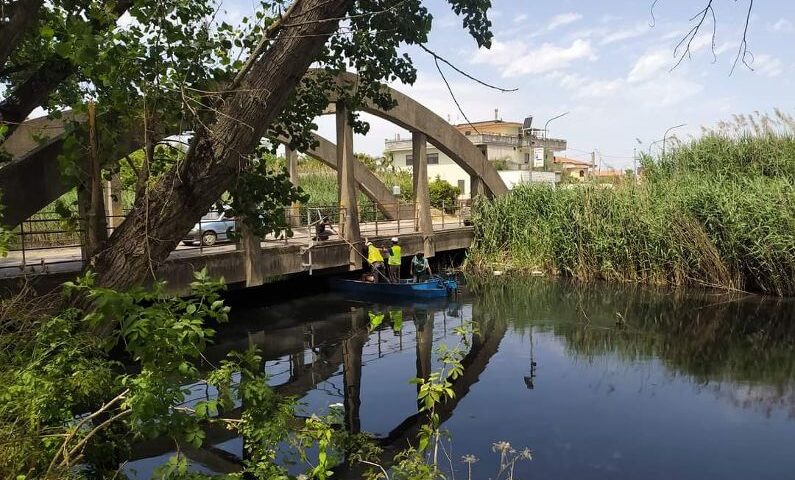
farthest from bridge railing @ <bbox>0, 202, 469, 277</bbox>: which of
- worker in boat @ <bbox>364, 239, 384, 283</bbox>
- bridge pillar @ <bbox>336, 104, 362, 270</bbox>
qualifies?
worker in boat @ <bbox>364, 239, 384, 283</bbox>

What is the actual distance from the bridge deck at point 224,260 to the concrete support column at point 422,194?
1.32 ft

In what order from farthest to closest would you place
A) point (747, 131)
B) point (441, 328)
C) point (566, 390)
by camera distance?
1. point (747, 131)
2. point (441, 328)
3. point (566, 390)

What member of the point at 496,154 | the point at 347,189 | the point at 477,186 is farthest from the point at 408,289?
the point at 496,154

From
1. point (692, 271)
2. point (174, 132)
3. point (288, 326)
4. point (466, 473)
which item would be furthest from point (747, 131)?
point (174, 132)

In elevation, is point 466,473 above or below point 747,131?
below

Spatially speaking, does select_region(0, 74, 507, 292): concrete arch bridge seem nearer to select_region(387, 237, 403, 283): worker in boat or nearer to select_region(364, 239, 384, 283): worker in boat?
select_region(364, 239, 384, 283): worker in boat

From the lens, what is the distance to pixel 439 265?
21.3m

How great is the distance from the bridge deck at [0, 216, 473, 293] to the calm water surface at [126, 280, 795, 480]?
3.66 feet

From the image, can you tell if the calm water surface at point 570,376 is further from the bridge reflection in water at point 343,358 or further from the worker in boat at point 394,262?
the worker in boat at point 394,262

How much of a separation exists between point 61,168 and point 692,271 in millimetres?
15928

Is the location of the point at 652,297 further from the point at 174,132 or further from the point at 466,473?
the point at 174,132

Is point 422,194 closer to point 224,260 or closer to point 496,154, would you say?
point 224,260

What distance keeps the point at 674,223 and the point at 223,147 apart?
15.2 metres

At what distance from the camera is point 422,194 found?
19422mm
